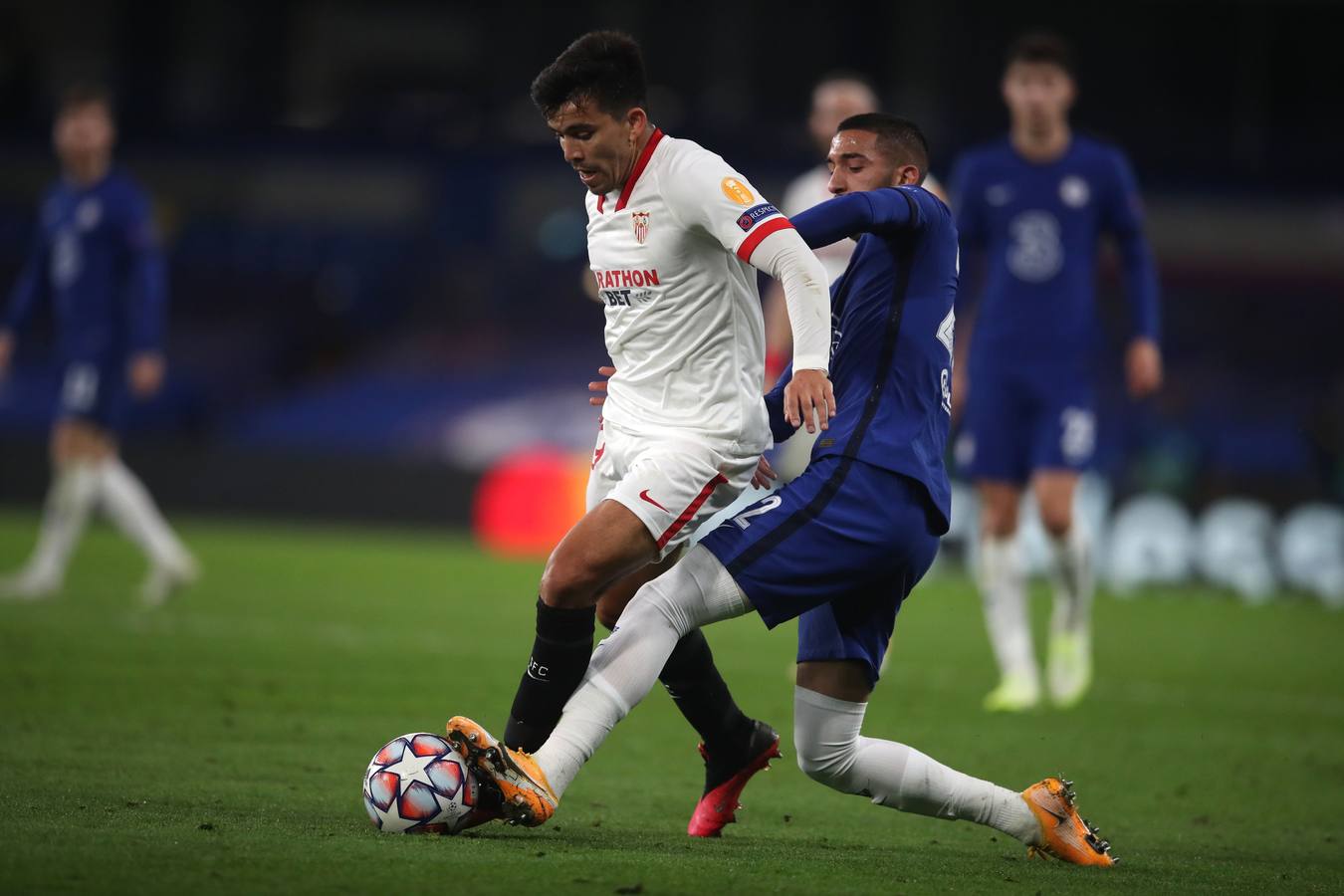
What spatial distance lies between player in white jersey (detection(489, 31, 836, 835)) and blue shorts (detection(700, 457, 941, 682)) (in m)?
0.19

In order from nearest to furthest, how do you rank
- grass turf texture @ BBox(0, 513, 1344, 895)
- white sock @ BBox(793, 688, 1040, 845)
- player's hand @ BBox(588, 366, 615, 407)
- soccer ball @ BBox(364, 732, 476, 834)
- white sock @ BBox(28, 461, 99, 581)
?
1. grass turf texture @ BBox(0, 513, 1344, 895)
2. soccer ball @ BBox(364, 732, 476, 834)
3. white sock @ BBox(793, 688, 1040, 845)
4. player's hand @ BBox(588, 366, 615, 407)
5. white sock @ BBox(28, 461, 99, 581)

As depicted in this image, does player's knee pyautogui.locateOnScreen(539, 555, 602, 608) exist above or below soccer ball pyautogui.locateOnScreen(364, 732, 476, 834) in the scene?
above

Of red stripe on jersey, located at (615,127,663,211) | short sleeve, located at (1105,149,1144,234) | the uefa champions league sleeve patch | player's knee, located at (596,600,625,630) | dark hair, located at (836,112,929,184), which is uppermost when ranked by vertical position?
short sleeve, located at (1105,149,1144,234)

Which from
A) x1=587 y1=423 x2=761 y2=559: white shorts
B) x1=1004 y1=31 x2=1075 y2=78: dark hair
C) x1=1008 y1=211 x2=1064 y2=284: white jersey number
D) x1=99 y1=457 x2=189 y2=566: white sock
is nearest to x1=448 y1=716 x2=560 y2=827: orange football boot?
x1=587 y1=423 x2=761 y2=559: white shorts

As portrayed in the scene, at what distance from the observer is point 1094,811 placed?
18.4 feet

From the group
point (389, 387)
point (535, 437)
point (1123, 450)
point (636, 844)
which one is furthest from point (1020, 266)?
point (389, 387)

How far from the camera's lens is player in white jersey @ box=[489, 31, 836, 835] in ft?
14.2

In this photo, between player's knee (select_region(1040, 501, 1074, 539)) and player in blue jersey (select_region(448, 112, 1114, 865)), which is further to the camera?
player's knee (select_region(1040, 501, 1074, 539))

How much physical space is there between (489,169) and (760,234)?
21357 mm

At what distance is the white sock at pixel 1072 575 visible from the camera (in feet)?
26.3

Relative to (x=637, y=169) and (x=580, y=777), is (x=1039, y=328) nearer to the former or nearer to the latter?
(x=580, y=777)

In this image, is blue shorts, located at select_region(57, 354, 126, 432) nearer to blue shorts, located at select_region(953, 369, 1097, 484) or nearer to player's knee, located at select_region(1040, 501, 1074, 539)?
blue shorts, located at select_region(953, 369, 1097, 484)

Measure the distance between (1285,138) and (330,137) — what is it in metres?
12.9

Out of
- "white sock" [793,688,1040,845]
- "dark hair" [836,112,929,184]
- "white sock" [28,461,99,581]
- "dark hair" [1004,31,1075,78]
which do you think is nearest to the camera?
"white sock" [793,688,1040,845]
